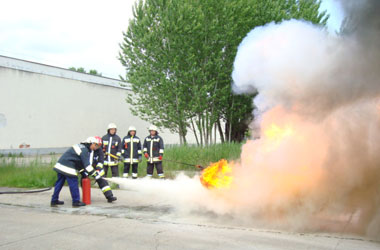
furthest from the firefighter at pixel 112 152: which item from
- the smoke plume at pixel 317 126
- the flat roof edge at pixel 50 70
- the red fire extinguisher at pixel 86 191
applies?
the flat roof edge at pixel 50 70

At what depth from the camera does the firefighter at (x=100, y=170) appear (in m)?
8.10

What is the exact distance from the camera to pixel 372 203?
213 inches

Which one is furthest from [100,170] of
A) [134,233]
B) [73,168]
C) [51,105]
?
[51,105]

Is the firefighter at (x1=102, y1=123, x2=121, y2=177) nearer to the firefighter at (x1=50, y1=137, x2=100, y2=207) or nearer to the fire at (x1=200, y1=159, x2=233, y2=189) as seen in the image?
the firefighter at (x1=50, y1=137, x2=100, y2=207)

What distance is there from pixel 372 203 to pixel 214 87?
12213 mm

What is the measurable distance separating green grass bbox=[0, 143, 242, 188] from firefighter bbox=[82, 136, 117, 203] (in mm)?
2604

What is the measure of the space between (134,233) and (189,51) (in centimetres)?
1147

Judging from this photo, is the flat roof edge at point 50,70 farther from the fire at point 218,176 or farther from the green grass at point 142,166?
the fire at point 218,176

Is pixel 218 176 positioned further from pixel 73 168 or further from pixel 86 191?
pixel 73 168

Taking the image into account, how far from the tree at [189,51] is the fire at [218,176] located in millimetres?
9302

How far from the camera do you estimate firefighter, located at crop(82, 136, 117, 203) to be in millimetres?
8095

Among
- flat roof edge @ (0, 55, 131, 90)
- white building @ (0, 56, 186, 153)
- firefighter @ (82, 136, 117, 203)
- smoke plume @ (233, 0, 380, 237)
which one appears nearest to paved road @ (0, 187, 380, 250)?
firefighter @ (82, 136, 117, 203)

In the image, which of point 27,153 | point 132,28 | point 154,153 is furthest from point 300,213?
point 27,153

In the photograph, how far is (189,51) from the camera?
1589 cm
